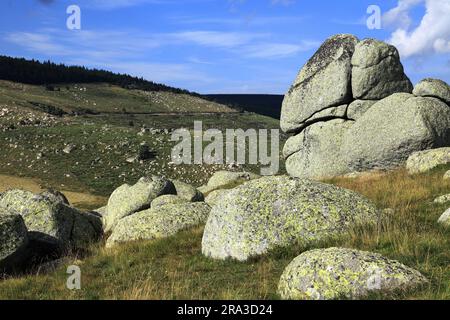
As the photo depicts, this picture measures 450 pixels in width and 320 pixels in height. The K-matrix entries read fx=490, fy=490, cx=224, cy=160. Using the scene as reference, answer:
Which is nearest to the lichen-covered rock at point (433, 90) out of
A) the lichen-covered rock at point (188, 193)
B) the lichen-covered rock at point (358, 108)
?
the lichen-covered rock at point (358, 108)

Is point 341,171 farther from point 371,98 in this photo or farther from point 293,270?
point 293,270

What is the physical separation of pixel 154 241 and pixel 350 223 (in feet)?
19.7

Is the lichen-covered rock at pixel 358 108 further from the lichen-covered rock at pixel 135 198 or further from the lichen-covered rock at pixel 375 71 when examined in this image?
the lichen-covered rock at pixel 135 198

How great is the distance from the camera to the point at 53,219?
62.2 feet

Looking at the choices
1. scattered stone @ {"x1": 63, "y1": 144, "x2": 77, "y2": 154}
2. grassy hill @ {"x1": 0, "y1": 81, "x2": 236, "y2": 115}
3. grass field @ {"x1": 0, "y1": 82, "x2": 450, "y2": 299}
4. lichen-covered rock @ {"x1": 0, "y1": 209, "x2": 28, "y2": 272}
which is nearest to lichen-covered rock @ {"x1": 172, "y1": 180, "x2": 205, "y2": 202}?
grass field @ {"x1": 0, "y1": 82, "x2": 450, "y2": 299}

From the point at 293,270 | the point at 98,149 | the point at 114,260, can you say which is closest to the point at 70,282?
the point at 114,260

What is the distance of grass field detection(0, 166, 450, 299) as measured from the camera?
9.12 m

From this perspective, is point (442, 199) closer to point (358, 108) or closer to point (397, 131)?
point (397, 131)

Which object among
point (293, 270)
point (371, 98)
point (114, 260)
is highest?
point (371, 98)

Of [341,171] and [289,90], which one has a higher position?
[289,90]

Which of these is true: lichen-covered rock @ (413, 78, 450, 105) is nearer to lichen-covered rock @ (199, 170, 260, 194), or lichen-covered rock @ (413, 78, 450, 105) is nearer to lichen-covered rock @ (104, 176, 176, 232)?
lichen-covered rock @ (199, 170, 260, 194)

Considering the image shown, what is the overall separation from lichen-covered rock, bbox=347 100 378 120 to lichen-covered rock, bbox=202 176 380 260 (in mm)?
20133

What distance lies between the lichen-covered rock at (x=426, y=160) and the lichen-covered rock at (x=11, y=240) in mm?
18497
